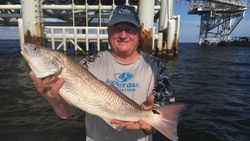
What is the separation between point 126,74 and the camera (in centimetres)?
427

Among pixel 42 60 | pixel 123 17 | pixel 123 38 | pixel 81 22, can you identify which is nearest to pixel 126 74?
pixel 123 38

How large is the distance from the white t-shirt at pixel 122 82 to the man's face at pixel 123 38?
Result: 0.59ft

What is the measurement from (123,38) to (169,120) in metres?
1.14

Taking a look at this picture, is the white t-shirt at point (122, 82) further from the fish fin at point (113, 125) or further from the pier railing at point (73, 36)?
the pier railing at point (73, 36)

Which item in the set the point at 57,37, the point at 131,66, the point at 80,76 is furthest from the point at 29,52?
the point at 57,37

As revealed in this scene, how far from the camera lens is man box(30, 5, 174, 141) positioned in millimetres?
4203

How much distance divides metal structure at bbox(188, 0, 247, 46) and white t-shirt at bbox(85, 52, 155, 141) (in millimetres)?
67588

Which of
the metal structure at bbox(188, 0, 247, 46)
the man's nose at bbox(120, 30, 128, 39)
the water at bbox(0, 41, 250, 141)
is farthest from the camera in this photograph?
the metal structure at bbox(188, 0, 247, 46)

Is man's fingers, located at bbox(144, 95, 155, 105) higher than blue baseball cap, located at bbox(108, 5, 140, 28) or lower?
lower

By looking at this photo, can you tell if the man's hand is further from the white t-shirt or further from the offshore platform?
the offshore platform

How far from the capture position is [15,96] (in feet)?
52.2

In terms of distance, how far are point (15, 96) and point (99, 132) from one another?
12.5 m

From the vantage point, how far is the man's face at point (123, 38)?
4180 mm

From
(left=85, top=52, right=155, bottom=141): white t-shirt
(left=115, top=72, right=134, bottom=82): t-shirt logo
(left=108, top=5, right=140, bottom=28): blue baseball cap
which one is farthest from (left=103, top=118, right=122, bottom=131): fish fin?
(left=108, top=5, right=140, bottom=28): blue baseball cap
